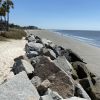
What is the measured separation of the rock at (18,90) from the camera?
5270 mm

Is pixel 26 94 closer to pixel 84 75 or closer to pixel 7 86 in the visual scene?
pixel 7 86

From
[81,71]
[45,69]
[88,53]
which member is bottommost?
[88,53]

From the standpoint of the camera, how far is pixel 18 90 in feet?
18.4

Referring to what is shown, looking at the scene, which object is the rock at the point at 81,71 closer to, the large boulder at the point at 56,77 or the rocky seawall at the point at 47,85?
the rocky seawall at the point at 47,85

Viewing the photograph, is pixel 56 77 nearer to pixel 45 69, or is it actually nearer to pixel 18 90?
pixel 45 69

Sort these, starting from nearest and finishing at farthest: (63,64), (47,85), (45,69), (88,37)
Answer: (47,85), (45,69), (63,64), (88,37)

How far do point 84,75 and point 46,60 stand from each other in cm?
202

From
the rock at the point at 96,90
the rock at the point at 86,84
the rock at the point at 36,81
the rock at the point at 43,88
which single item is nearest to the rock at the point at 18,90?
the rock at the point at 43,88

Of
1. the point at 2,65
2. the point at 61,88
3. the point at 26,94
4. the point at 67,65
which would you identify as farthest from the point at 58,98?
the point at 2,65

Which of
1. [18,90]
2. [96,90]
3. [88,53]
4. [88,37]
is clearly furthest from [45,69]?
[88,37]

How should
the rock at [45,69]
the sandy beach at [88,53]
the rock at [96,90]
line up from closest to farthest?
the rock at [96,90], the rock at [45,69], the sandy beach at [88,53]

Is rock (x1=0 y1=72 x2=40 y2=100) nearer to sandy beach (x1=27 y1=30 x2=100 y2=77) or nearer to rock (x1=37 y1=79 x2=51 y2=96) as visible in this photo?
rock (x1=37 y1=79 x2=51 y2=96)

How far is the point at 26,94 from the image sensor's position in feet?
18.1

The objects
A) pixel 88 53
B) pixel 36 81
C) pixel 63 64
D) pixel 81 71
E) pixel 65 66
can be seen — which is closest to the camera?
pixel 36 81
